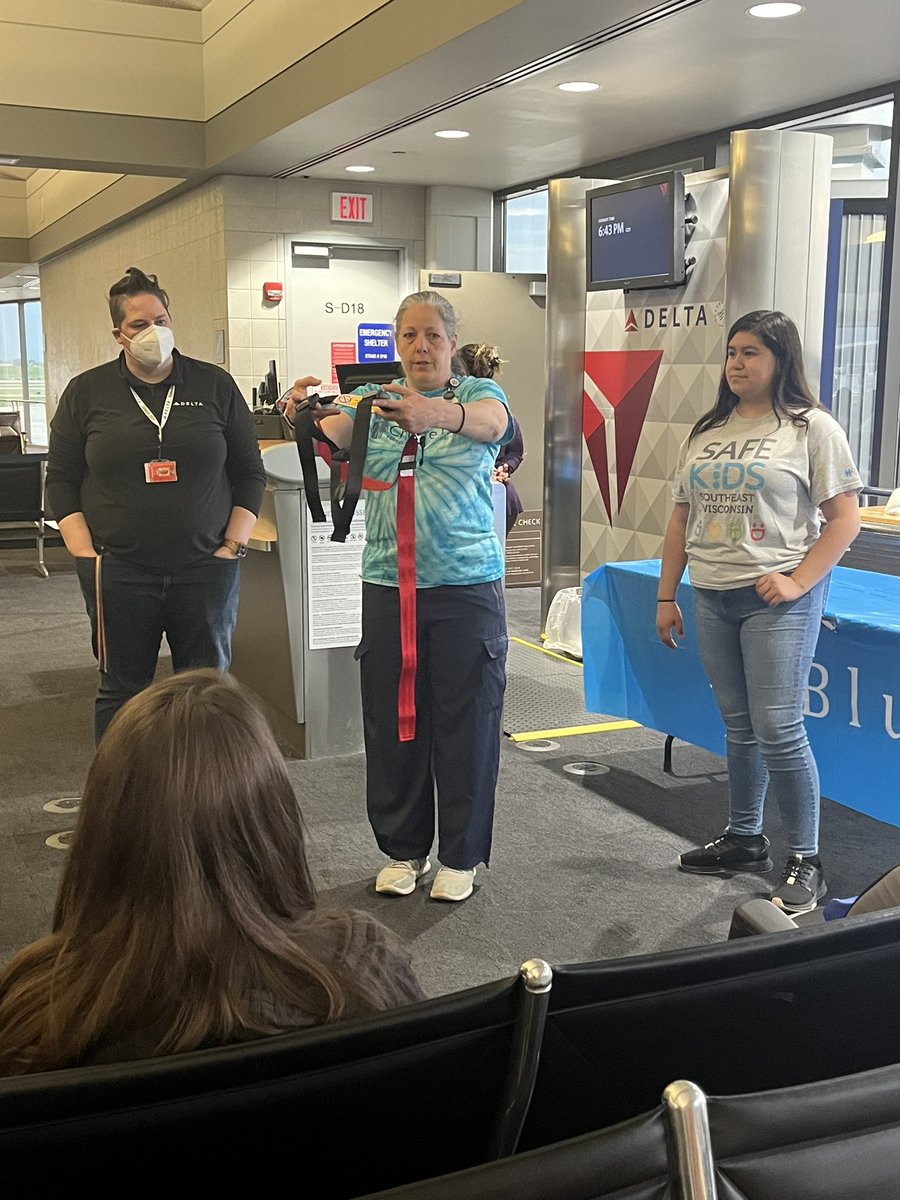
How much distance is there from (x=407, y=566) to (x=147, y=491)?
2.53 ft

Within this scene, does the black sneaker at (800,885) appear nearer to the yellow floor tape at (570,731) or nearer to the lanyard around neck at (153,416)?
the yellow floor tape at (570,731)

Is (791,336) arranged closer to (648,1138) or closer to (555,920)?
(555,920)

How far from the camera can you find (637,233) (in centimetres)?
521

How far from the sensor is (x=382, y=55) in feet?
16.9

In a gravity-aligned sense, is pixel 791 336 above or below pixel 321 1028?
above

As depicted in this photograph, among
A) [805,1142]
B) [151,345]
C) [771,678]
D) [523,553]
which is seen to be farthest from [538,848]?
[523,553]

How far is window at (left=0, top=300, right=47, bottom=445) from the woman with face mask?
16.9 metres

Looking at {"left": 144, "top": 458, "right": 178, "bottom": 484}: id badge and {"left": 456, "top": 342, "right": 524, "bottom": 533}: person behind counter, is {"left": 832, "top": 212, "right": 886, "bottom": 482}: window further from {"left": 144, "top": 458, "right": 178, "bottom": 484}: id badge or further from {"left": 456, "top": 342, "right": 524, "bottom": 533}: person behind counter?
{"left": 144, "top": 458, "right": 178, "bottom": 484}: id badge

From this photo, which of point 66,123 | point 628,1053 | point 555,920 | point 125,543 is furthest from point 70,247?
point 628,1053

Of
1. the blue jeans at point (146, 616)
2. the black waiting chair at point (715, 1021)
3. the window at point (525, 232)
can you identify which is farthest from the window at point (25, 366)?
the black waiting chair at point (715, 1021)

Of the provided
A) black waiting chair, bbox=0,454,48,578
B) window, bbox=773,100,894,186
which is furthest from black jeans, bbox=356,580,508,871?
black waiting chair, bbox=0,454,48,578

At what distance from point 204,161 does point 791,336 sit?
5.64 m

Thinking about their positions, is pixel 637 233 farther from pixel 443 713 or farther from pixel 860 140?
pixel 443 713

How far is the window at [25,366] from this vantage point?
19406 millimetres
